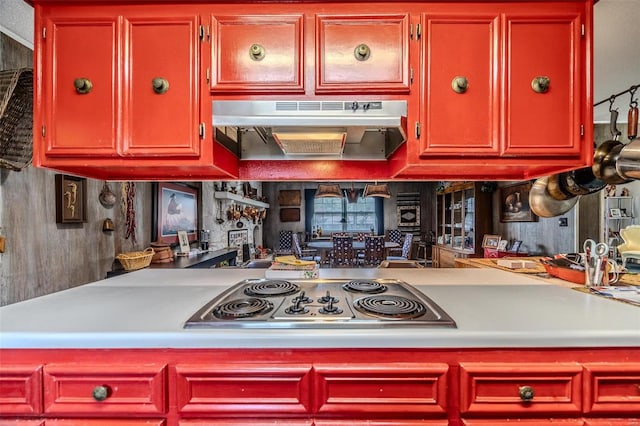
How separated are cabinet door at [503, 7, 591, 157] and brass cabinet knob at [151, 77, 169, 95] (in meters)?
1.40

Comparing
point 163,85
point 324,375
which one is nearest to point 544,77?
point 324,375

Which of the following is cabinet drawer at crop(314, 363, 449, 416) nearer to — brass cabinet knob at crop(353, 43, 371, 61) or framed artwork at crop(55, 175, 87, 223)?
brass cabinet knob at crop(353, 43, 371, 61)

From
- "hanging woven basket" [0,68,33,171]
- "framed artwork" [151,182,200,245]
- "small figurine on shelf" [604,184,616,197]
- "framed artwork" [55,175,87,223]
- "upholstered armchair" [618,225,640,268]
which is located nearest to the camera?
"hanging woven basket" [0,68,33,171]

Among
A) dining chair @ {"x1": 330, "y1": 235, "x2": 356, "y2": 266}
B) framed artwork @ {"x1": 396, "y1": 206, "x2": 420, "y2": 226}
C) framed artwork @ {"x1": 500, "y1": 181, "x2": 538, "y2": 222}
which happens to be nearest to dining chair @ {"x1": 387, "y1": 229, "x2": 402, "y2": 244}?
framed artwork @ {"x1": 396, "y1": 206, "x2": 420, "y2": 226}

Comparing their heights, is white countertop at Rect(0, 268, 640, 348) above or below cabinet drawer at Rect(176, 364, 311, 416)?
A: above

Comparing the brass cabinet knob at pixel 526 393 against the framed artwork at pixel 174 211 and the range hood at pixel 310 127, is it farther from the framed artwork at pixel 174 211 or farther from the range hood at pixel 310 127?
the framed artwork at pixel 174 211

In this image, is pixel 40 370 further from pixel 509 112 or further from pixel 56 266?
pixel 509 112

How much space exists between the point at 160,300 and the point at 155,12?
1.19 meters

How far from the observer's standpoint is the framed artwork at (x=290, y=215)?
830 centimetres

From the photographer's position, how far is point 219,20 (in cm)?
131

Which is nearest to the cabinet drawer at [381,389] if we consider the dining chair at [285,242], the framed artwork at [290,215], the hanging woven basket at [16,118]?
the hanging woven basket at [16,118]

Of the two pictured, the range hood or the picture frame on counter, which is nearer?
the range hood

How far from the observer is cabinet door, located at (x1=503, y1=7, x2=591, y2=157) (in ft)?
4.24

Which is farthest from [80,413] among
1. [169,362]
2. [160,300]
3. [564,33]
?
[564,33]
